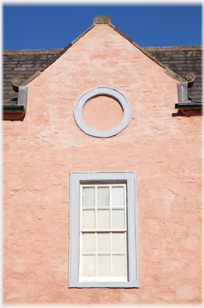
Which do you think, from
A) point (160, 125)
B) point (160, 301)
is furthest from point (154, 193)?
point (160, 301)

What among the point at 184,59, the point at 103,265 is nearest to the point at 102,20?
the point at 184,59

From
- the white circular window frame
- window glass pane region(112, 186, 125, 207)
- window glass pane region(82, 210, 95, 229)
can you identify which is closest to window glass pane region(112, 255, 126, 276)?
window glass pane region(82, 210, 95, 229)

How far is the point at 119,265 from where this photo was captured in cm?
863

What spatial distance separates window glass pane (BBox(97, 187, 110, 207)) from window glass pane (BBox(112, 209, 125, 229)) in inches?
9.8

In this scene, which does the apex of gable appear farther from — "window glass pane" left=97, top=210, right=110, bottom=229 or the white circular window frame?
"window glass pane" left=97, top=210, right=110, bottom=229

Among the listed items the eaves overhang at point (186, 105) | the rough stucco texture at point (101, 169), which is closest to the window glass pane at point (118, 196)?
the rough stucco texture at point (101, 169)

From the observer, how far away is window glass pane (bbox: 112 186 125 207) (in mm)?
8969

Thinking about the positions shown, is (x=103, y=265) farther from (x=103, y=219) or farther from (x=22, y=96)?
(x=22, y=96)

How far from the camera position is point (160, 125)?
9359 mm

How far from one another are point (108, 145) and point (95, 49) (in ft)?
7.49

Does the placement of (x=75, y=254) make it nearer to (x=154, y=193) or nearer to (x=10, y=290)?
(x=10, y=290)

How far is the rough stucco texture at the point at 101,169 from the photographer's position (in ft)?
27.6

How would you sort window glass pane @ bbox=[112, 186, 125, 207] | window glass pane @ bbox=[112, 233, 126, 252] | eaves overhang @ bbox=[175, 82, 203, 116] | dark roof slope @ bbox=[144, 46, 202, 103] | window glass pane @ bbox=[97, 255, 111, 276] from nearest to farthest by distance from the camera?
1. window glass pane @ bbox=[97, 255, 111, 276]
2. window glass pane @ bbox=[112, 233, 126, 252]
3. window glass pane @ bbox=[112, 186, 125, 207]
4. eaves overhang @ bbox=[175, 82, 203, 116]
5. dark roof slope @ bbox=[144, 46, 202, 103]

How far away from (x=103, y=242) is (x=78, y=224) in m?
0.60
